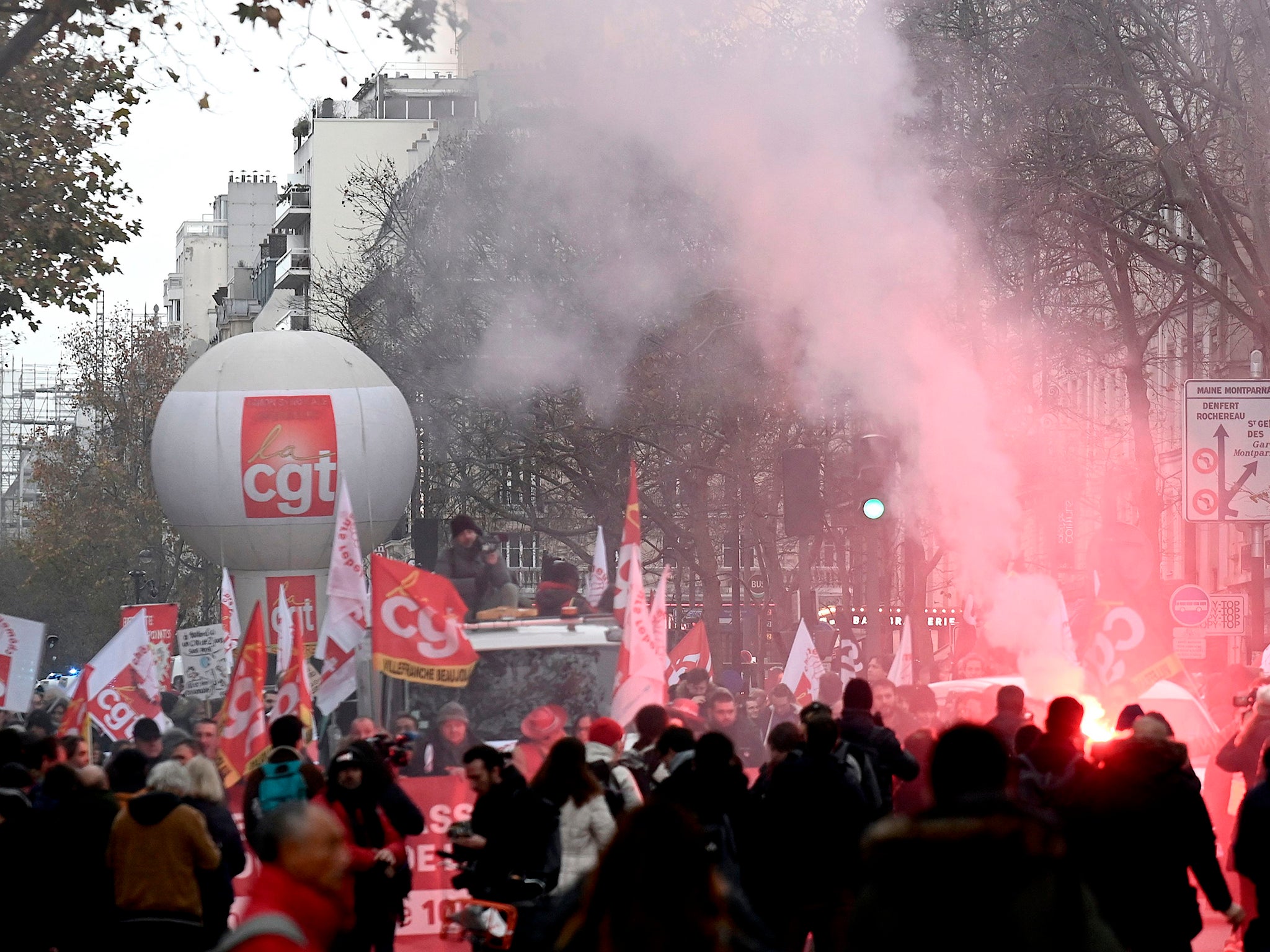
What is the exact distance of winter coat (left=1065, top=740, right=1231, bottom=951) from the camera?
6.97 metres

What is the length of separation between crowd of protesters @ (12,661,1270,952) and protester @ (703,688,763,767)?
2.70 meters

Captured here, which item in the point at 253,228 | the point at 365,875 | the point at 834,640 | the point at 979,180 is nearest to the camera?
the point at 365,875

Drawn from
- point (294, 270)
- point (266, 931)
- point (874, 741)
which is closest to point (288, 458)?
point (874, 741)

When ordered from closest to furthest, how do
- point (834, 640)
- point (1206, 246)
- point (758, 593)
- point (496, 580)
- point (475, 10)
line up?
point (475, 10), point (496, 580), point (1206, 246), point (834, 640), point (758, 593)

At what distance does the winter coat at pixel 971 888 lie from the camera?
4215 mm

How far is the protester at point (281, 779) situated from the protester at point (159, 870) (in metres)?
1.11

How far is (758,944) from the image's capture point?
4672 mm

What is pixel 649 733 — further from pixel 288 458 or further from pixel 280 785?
pixel 288 458

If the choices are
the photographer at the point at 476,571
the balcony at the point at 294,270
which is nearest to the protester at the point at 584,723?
the photographer at the point at 476,571

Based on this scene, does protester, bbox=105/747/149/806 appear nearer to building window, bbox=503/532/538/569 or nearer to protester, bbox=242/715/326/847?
protester, bbox=242/715/326/847

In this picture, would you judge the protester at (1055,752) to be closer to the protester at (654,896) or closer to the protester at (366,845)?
the protester at (366,845)

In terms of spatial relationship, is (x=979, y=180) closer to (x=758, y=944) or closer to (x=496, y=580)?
(x=496, y=580)

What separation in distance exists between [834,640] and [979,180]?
21209mm

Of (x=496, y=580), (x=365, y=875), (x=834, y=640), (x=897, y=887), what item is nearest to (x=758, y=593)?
(x=834, y=640)
